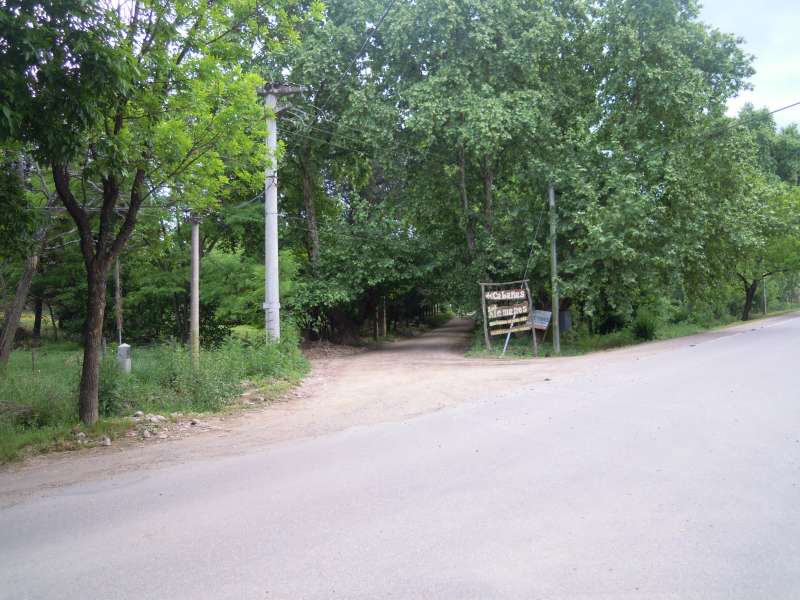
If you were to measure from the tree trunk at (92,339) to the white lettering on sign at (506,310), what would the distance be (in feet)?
45.0

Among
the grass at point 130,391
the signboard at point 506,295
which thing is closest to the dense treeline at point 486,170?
the signboard at point 506,295

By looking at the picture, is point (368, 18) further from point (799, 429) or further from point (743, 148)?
point (799, 429)

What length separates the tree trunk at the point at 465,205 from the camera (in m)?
22.6

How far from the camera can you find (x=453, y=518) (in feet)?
15.7

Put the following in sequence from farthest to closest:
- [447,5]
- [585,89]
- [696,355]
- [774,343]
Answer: [585,89]
[447,5]
[774,343]
[696,355]

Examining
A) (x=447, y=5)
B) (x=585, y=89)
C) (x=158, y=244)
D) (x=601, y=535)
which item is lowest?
(x=601, y=535)

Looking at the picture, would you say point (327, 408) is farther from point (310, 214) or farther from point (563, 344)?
point (310, 214)

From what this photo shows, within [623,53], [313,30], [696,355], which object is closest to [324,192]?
[313,30]

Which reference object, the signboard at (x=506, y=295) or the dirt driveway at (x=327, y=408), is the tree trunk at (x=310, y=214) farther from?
the signboard at (x=506, y=295)

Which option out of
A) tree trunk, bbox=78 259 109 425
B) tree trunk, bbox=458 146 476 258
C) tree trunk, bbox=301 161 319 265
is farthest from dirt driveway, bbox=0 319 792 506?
tree trunk, bbox=301 161 319 265

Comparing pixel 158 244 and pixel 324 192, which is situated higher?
pixel 324 192

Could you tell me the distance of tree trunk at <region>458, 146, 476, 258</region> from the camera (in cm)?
2256

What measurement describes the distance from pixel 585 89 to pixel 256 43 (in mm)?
17110

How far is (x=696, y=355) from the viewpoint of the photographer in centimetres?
1445
